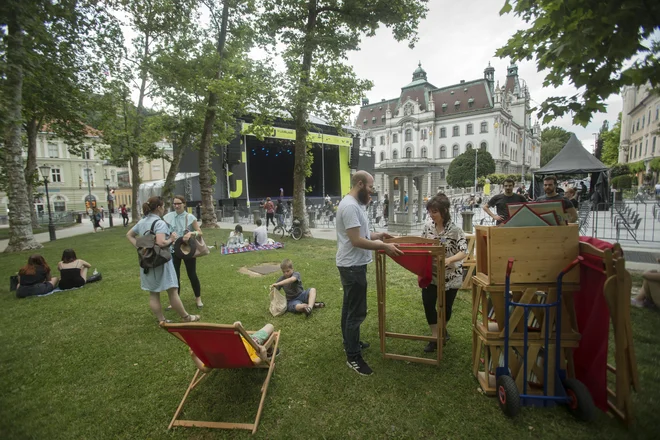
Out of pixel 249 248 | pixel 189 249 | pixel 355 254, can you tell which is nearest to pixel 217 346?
pixel 355 254

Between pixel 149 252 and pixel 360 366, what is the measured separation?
2877 mm

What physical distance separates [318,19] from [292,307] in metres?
11.6

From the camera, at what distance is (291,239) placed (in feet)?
42.8

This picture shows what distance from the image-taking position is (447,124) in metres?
70.4

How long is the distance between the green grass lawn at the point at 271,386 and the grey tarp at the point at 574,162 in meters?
12.0

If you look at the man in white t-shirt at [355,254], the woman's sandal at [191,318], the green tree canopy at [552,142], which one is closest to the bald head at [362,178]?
the man in white t-shirt at [355,254]

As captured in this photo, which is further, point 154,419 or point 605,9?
point 154,419

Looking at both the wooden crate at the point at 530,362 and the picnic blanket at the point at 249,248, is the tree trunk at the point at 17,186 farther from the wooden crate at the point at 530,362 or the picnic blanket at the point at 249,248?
the wooden crate at the point at 530,362

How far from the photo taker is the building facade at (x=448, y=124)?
6612 cm

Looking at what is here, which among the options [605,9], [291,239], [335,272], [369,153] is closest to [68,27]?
[291,239]

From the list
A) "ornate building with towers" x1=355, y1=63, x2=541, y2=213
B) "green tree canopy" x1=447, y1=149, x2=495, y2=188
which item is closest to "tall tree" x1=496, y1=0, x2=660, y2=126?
"green tree canopy" x1=447, y1=149, x2=495, y2=188

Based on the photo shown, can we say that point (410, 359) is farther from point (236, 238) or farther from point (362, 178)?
point (236, 238)

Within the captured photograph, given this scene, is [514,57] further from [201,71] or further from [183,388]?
[201,71]

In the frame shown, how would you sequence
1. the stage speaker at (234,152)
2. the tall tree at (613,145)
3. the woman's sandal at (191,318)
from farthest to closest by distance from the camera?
the tall tree at (613,145)
the stage speaker at (234,152)
the woman's sandal at (191,318)
